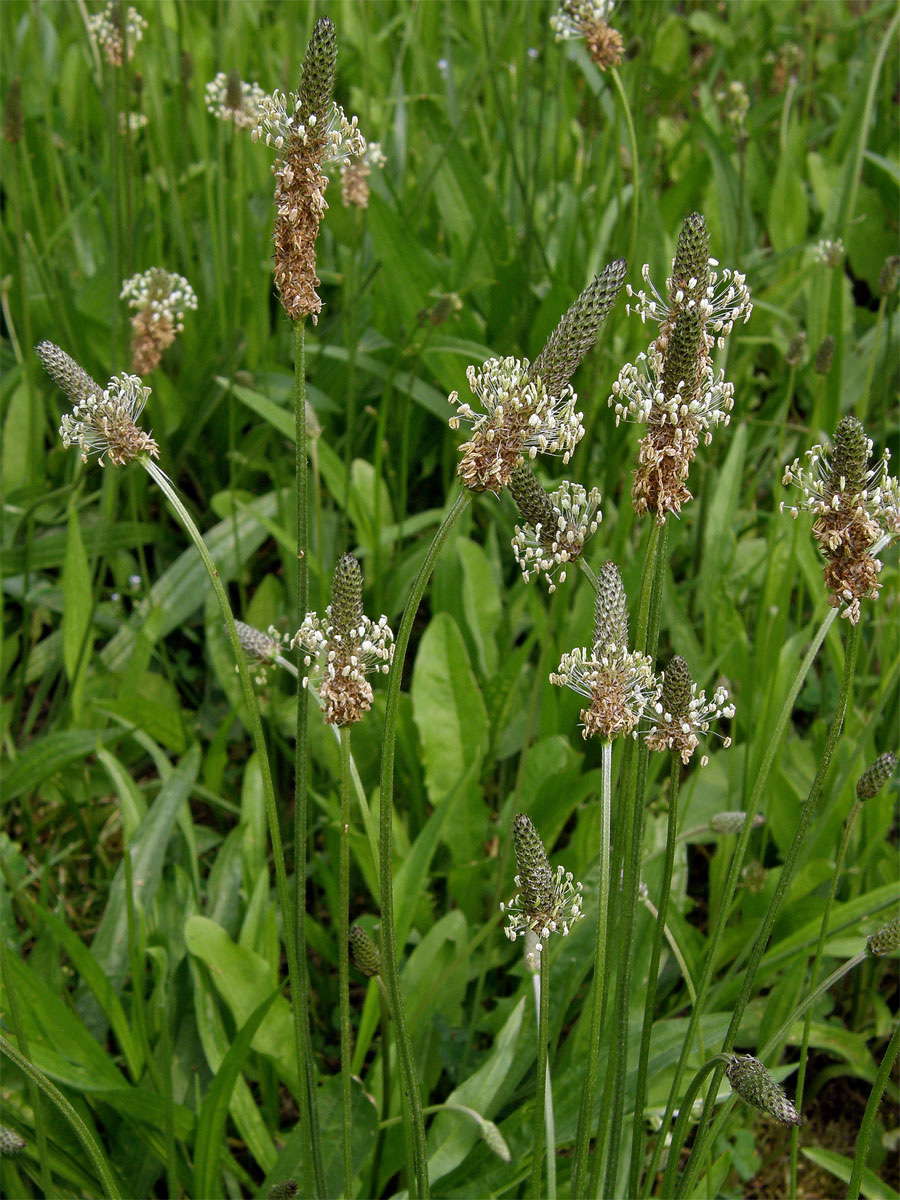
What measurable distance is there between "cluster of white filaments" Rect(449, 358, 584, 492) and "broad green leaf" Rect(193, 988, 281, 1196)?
988 millimetres

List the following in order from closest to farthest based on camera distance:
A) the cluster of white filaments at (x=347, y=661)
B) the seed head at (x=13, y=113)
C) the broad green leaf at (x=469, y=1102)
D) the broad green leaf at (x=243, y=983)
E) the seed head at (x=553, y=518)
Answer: the cluster of white filaments at (x=347, y=661)
the seed head at (x=553, y=518)
the broad green leaf at (x=469, y=1102)
the broad green leaf at (x=243, y=983)
the seed head at (x=13, y=113)

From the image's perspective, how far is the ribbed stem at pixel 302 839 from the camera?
1.31 m

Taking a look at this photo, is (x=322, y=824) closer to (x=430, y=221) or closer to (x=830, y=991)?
(x=830, y=991)

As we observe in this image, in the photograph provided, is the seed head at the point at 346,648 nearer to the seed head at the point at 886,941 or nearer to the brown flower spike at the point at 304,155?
the brown flower spike at the point at 304,155

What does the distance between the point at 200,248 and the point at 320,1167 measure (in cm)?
296

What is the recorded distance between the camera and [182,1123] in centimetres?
199

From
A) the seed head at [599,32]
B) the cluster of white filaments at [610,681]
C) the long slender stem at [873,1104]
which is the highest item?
the seed head at [599,32]

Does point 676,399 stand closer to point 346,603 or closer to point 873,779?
point 346,603

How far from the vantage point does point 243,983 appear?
214 cm

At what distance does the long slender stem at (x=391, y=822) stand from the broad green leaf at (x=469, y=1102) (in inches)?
18.6

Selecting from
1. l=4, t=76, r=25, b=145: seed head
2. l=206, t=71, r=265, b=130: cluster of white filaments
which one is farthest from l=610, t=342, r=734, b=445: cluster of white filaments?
l=4, t=76, r=25, b=145: seed head

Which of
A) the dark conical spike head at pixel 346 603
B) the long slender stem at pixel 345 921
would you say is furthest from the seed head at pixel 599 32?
the long slender stem at pixel 345 921

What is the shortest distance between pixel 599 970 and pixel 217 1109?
2.72ft

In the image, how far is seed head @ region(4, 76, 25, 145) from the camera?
2.81 m
